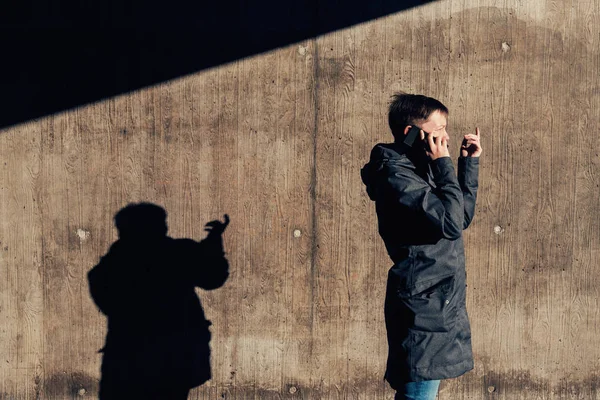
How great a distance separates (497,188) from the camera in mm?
4609

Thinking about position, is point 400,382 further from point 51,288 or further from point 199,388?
point 51,288

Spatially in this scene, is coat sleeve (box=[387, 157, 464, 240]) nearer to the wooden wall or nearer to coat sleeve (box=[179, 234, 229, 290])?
the wooden wall

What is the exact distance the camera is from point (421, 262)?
124 inches

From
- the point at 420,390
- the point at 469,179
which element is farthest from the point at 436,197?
the point at 420,390

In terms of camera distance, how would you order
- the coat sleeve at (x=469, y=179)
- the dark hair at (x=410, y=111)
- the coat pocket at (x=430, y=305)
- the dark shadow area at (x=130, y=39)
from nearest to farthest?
1. the coat pocket at (x=430, y=305)
2. the dark hair at (x=410, y=111)
3. the coat sleeve at (x=469, y=179)
4. the dark shadow area at (x=130, y=39)

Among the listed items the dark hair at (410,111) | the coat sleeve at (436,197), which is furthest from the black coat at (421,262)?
the dark hair at (410,111)

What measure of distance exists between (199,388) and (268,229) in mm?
1285

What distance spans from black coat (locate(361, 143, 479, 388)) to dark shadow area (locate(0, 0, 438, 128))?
1.66 metres

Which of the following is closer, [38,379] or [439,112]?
[439,112]

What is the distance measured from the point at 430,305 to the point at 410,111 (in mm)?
976

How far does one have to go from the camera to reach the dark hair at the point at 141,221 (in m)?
4.55

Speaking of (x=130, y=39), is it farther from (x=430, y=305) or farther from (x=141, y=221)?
(x=430, y=305)

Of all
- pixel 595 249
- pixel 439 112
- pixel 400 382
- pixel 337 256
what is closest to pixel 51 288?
pixel 337 256

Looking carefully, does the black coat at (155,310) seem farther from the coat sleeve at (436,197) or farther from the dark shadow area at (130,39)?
the coat sleeve at (436,197)
